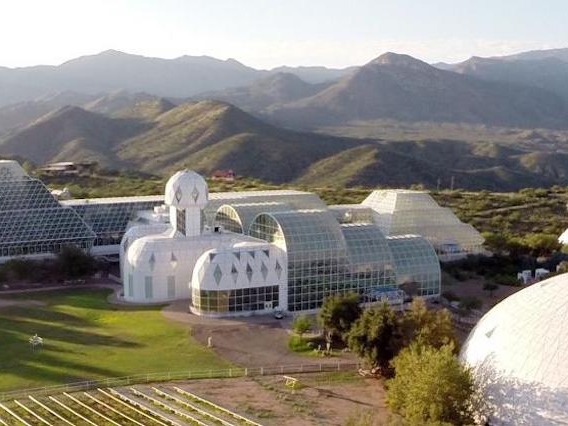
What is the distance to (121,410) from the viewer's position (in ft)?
140

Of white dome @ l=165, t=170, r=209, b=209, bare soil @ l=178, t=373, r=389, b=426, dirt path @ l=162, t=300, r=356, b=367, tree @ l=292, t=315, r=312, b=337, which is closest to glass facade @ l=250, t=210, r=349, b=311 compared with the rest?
dirt path @ l=162, t=300, r=356, b=367

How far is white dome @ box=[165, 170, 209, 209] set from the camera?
242 feet

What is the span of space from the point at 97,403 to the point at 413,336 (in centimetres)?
1929

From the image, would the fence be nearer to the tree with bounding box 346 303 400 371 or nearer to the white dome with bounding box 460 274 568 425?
the tree with bounding box 346 303 400 371

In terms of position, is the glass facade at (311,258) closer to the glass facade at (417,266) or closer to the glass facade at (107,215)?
the glass facade at (417,266)

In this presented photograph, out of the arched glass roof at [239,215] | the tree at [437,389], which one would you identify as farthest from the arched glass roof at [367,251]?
the tree at [437,389]

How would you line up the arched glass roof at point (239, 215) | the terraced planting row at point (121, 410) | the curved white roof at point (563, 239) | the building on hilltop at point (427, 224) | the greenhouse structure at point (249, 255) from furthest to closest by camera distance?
the curved white roof at point (563, 239), the building on hilltop at point (427, 224), the arched glass roof at point (239, 215), the greenhouse structure at point (249, 255), the terraced planting row at point (121, 410)

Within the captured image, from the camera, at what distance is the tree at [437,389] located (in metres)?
38.5

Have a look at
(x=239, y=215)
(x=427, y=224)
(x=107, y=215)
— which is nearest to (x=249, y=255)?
(x=239, y=215)

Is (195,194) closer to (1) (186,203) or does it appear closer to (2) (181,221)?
(1) (186,203)

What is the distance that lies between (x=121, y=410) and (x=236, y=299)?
72.3ft

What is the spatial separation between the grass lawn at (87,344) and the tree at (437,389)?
50.5 ft

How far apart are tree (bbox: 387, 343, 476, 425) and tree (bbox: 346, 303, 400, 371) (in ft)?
19.3

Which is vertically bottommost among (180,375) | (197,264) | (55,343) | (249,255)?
(55,343)
